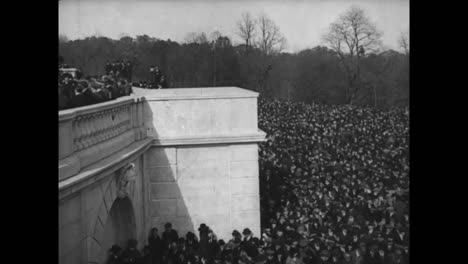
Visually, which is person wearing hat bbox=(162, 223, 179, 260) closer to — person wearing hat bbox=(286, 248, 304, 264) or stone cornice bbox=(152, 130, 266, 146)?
stone cornice bbox=(152, 130, 266, 146)

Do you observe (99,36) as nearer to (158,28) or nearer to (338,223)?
(158,28)

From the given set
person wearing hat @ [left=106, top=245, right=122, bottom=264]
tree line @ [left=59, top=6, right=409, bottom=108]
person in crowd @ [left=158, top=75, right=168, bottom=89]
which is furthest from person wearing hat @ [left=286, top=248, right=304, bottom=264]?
person in crowd @ [left=158, top=75, right=168, bottom=89]

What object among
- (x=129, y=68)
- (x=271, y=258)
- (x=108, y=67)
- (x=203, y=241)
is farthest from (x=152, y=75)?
(x=271, y=258)

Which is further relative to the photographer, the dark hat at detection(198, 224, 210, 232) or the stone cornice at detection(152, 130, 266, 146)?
the stone cornice at detection(152, 130, 266, 146)

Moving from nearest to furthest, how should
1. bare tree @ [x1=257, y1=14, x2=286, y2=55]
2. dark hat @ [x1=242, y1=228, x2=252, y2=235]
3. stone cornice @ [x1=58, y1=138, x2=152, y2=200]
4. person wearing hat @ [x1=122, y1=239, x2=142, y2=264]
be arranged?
stone cornice @ [x1=58, y1=138, x2=152, y2=200] → person wearing hat @ [x1=122, y1=239, x2=142, y2=264] → bare tree @ [x1=257, y1=14, x2=286, y2=55] → dark hat @ [x1=242, y1=228, x2=252, y2=235]

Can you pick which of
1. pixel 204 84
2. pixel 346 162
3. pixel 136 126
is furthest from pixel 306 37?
pixel 136 126

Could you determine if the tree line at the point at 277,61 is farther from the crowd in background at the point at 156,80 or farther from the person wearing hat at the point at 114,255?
the person wearing hat at the point at 114,255
